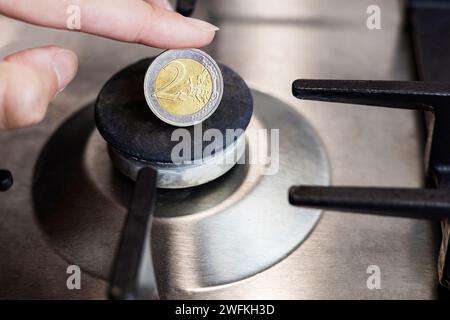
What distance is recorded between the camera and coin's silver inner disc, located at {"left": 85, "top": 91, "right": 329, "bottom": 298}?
0.48 meters

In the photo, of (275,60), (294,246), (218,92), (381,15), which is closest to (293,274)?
(294,246)

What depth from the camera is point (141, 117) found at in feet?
1.62

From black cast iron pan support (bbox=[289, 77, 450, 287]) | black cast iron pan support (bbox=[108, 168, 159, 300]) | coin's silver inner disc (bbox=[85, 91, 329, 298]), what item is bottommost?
coin's silver inner disc (bbox=[85, 91, 329, 298])

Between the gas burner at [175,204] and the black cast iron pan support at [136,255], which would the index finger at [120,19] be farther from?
the black cast iron pan support at [136,255]

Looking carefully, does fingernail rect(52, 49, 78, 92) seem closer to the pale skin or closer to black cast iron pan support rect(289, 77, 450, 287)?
the pale skin

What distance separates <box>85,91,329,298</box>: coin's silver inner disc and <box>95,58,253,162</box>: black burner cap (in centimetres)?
6

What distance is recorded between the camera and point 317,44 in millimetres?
689

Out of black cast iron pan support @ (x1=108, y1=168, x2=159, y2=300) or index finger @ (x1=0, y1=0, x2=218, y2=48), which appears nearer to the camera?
black cast iron pan support @ (x1=108, y1=168, x2=159, y2=300)

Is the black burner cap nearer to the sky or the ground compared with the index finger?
nearer to the ground

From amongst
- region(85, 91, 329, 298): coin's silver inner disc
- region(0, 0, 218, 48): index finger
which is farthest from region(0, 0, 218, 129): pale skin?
region(85, 91, 329, 298): coin's silver inner disc

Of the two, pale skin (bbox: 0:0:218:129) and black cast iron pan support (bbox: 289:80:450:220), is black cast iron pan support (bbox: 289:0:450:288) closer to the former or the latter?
black cast iron pan support (bbox: 289:80:450:220)

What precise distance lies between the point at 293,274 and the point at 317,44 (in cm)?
31

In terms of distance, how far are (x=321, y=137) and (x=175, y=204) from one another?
171 millimetres

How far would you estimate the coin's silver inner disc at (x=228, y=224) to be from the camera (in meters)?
0.48
